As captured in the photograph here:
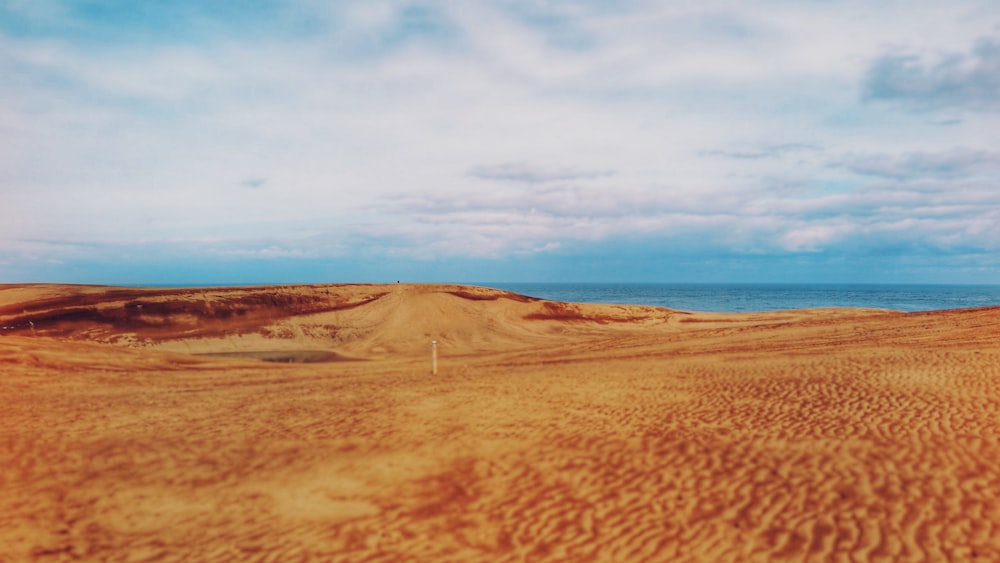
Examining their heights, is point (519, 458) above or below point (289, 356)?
above

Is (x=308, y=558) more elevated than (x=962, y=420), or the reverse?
(x=962, y=420)

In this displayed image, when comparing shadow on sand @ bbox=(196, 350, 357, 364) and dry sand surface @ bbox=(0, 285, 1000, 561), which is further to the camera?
shadow on sand @ bbox=(196, 350, 357, 364)

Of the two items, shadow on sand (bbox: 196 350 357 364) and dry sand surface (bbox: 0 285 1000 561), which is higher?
dry sand surface (bbox: 0 285 1000 561)

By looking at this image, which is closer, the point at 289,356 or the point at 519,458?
the point at 519,458

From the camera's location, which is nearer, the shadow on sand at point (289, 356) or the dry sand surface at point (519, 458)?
the dry sand surface at point (519, 458)

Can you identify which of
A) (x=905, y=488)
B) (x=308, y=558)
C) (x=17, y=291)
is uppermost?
(x=17, y=291)

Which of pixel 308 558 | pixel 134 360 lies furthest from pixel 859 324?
pixel 134 360

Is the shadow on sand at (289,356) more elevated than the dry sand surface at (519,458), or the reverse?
the dry sand surface at (519,458)

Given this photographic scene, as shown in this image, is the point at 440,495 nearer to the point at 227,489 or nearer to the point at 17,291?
the point at 227,489
